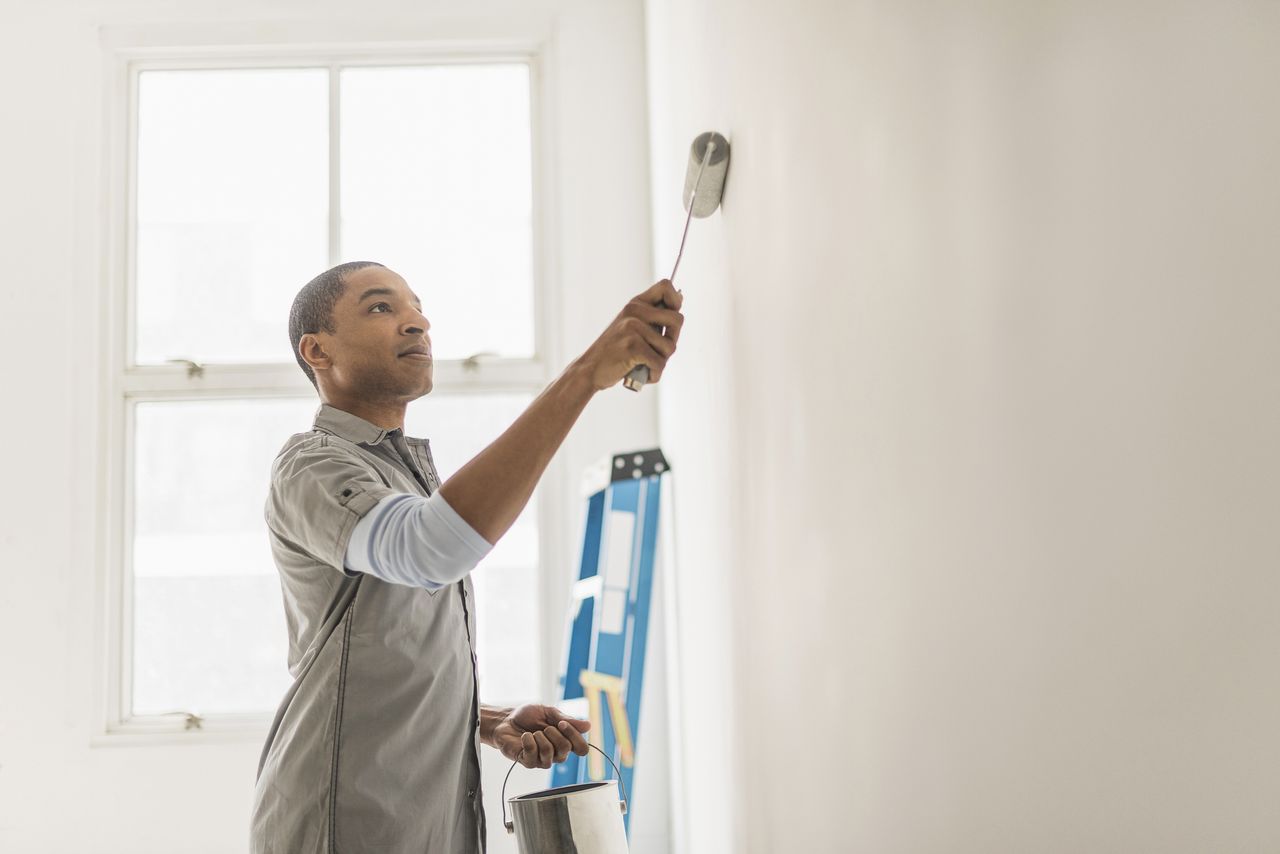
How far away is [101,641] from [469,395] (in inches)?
54.1

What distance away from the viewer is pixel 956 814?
2.04 ft

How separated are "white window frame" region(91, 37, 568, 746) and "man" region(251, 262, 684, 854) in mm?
2104

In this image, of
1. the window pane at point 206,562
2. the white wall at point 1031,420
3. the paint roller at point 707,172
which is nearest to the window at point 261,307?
the window pane at point 206,562

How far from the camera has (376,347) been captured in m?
1.46

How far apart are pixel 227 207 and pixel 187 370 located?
58 centimetres

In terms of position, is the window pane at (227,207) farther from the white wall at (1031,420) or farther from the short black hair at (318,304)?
the white wall at (1031,420)

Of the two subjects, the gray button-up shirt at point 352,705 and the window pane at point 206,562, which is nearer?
the gray button-up shirt at point 352,705

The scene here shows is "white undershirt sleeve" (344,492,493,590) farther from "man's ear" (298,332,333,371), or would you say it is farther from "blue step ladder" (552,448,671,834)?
"blue step ladder" (552,448,671,834)

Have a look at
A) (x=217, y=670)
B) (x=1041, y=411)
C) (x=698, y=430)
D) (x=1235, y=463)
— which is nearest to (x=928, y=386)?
(x=1041, y=411)

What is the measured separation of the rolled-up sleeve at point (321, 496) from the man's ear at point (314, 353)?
0.60ft

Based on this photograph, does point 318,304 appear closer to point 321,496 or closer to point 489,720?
point 321,496

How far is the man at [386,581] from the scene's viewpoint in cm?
113

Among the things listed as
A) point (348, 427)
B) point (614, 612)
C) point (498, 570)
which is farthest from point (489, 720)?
point (498, 570)

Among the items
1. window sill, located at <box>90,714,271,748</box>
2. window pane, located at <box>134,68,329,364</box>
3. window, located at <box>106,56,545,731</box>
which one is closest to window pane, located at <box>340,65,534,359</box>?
window, located at <box>106,56,545,731</box>
